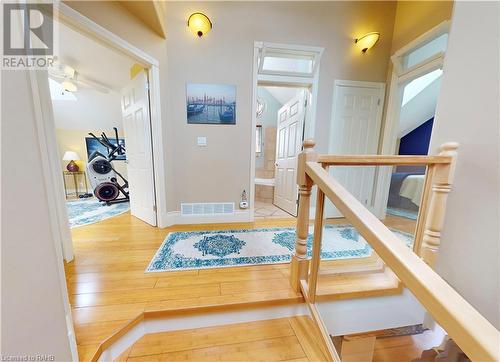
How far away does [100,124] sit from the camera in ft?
14.6

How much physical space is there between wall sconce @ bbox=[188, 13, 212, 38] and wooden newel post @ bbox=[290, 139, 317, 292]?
2.01 meters

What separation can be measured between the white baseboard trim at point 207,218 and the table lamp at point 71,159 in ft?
12.4

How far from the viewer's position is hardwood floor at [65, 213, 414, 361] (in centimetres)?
103

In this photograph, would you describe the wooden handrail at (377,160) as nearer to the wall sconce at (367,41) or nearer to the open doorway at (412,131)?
the open doorway at (412,131)

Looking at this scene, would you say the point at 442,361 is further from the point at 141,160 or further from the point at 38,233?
the point at 141,160

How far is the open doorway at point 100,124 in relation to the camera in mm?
2283

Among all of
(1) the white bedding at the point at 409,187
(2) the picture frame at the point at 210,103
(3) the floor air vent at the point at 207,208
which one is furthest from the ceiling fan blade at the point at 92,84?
(1) the white bedding at the point at 409,187

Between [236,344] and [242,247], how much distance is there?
862 mm

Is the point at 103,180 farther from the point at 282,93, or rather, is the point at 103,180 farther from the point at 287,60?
the point at 282,93

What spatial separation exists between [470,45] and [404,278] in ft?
5.00

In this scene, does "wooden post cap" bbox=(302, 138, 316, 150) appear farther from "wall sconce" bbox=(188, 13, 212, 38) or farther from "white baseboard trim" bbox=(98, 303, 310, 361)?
"wall sconce" bbox=(188, 13, 212, 38)

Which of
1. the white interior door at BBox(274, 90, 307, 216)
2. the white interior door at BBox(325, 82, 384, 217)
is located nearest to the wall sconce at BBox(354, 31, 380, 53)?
the white interior door at BBox(325, 82, 384, 217)

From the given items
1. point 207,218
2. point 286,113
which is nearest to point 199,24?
point 286,113

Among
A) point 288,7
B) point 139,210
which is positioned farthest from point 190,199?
point 288,7
